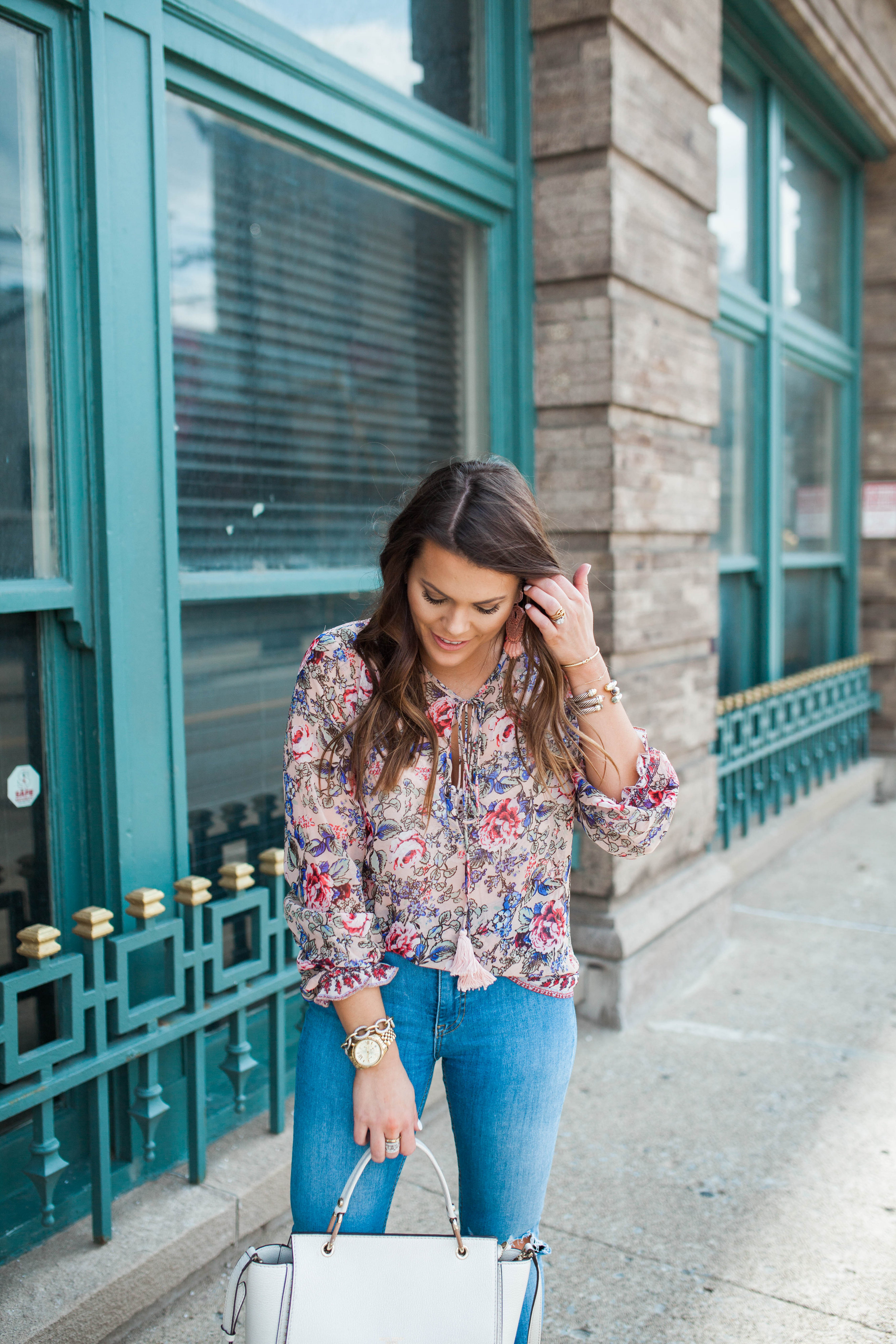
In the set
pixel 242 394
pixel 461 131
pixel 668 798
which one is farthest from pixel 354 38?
pixel 668 798

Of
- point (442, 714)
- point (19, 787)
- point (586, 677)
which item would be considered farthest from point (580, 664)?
point (19, 787)

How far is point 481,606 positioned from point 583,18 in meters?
2.94

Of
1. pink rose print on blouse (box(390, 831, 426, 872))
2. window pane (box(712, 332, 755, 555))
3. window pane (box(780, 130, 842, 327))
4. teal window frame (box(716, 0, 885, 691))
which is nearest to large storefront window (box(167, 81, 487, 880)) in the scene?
pink rose print on blouse (box(390, 831, 426, 872))

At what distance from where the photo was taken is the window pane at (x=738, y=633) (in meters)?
6.27

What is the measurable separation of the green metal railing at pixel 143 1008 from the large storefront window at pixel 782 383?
4005 mm

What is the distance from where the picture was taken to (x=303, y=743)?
1739 millimetres

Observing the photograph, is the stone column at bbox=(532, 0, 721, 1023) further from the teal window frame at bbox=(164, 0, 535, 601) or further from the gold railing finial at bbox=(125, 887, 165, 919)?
Result: the gold railing finial at bbox=(125, 887, 165, 919)

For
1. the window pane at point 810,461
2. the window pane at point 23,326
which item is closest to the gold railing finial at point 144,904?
the window pane at point 23,326

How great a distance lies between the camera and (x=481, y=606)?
1.75 meters

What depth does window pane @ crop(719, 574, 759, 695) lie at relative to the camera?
247 inches

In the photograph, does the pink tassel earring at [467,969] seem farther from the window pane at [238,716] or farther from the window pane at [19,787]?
the window pane at [238,716]

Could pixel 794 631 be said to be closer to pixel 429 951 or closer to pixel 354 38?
pixel 354 38

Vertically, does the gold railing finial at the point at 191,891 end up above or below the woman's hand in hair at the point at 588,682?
below

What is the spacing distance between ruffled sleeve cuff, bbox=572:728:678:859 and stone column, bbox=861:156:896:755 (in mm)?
7166
